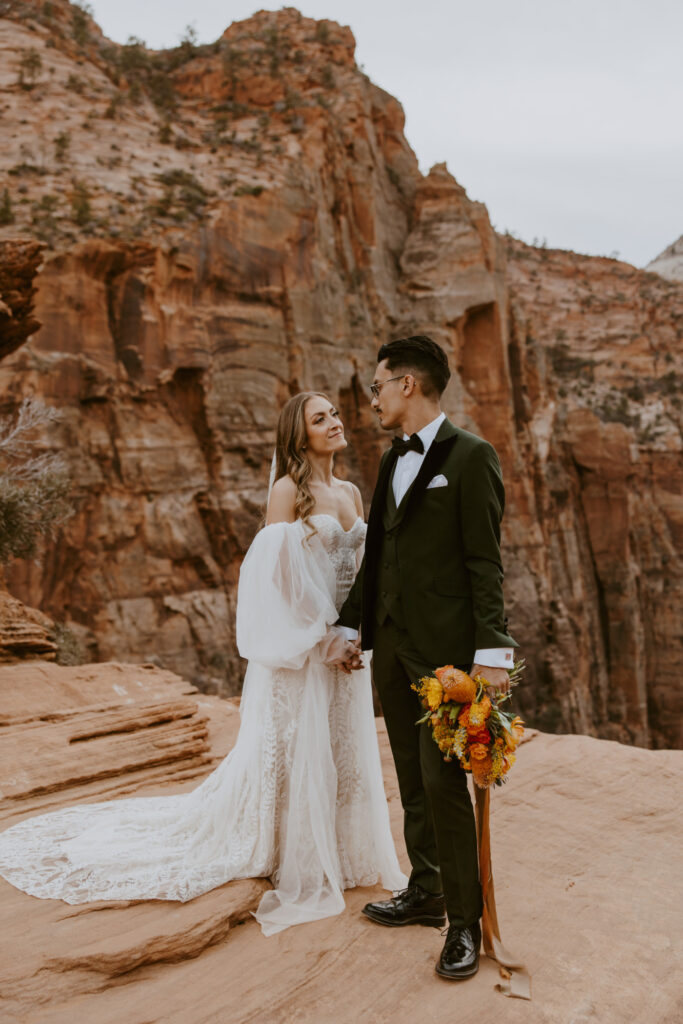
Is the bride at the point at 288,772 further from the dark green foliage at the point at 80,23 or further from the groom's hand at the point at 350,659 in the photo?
the dark green foliage at the point at 80,23

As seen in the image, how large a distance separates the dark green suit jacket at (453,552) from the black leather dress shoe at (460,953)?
1.02 m

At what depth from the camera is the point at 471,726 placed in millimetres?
2873

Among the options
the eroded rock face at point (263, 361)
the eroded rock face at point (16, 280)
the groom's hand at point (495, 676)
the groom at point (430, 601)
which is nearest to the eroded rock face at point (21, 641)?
the eroded rock face at point (16, 280)

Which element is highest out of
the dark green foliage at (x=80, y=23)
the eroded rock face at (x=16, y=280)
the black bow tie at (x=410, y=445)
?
the dark green foliage at (x=80, y=23)

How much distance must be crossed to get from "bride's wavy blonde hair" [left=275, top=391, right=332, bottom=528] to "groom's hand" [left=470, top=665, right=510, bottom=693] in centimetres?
115

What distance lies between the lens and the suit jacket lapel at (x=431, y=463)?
125 inches

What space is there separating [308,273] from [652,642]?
2486 centimetres

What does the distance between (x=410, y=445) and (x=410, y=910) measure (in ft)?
6.61

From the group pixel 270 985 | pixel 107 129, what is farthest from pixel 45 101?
pixel 270 985

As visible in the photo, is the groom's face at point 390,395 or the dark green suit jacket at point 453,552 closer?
the dark green suit jacket at point 453,552

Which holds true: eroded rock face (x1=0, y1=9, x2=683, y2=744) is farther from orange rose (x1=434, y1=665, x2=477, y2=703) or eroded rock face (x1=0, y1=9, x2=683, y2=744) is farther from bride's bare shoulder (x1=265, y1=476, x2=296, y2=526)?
orange rose (x1=434, y1=665, x2=477, y2=703)

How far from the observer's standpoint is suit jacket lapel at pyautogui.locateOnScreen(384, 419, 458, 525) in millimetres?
3170

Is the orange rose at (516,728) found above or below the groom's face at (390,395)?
below

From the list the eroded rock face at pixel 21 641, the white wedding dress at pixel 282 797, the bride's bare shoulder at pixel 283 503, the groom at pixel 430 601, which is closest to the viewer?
the groom at pixel 430 601
